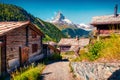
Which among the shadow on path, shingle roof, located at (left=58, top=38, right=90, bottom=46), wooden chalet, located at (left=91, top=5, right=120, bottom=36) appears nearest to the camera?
the shadow on path

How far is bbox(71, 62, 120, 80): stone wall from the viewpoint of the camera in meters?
14.8

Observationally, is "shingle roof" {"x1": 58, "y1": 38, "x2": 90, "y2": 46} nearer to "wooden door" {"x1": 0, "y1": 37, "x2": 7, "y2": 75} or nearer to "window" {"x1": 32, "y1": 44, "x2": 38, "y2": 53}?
"window" {"x1": 32, "y1": 44, "x2": 38, "y2": 53}

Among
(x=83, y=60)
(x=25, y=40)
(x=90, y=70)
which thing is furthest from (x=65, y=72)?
(x=25, y=40)

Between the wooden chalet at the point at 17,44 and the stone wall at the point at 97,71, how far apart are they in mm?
7796

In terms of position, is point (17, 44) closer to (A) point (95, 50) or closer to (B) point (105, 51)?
(A) point (95, 50)

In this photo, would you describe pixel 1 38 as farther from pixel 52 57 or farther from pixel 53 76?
pixel 52 57

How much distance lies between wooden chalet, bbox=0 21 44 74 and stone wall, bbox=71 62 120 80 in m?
7.80

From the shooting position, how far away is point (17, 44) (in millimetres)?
25141

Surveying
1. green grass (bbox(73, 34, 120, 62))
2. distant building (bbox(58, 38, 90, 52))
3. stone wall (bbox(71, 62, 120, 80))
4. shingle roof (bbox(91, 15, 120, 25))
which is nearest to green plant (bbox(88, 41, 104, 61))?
green grass (bbox(73, 34, 120, 62))

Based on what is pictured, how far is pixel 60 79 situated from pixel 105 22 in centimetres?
1612

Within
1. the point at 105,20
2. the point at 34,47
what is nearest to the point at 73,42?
the point at 105,20

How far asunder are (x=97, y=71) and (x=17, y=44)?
38.1 ft

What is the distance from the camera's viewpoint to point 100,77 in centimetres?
1557

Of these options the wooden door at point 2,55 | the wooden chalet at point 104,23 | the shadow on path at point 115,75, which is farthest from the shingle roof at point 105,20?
the shadow on path at point 115,75
